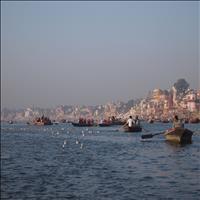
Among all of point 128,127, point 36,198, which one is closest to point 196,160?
point 36,198

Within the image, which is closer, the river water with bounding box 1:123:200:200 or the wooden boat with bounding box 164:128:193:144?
the river water with bounding box 1:123:200:200

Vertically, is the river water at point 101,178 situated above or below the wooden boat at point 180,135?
below

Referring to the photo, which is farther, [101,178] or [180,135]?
[180,135]

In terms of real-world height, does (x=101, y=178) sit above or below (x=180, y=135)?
below

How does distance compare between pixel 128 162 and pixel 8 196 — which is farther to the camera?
pixel 128 162

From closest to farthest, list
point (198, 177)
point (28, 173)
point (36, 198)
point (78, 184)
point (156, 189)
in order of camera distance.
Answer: point (36, 198)
point (156, 189)
point (78, 184)
point (198, 177)
point (28, 173)

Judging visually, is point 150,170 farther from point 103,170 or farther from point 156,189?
point 156,189

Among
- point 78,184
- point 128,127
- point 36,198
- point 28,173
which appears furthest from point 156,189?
point 128,127

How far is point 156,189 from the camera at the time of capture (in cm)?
2670

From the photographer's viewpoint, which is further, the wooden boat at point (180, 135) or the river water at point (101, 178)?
the wooden boat at point (180, 135)

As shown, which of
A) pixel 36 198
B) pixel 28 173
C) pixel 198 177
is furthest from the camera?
pixel 28 173

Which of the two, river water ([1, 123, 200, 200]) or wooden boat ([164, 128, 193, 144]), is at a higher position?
wooden boat ([164, 128, 193, 144])

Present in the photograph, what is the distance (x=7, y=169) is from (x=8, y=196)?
36.0ft

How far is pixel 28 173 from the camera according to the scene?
33094 mm
